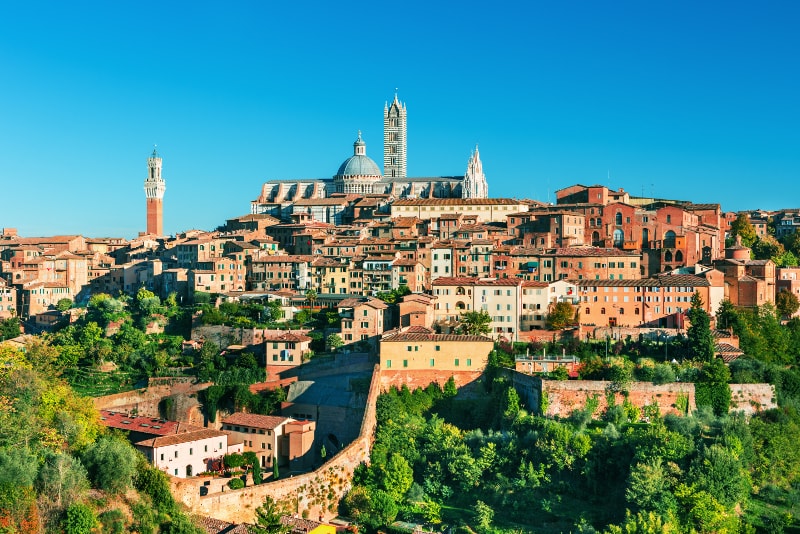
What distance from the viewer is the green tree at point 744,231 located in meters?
61.8

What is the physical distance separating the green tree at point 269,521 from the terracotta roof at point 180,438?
6.14 meters

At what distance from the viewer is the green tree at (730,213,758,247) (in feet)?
203

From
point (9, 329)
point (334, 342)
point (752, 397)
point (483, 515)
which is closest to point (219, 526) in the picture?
point (483, 515)

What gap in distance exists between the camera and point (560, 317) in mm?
46031

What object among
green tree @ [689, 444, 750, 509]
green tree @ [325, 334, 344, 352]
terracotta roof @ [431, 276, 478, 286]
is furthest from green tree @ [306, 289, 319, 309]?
green tree @ [689, 444, 750, 509]

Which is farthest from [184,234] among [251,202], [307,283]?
[307,283]

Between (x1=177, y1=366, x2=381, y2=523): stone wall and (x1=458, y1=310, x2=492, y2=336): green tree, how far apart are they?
7.40 metres

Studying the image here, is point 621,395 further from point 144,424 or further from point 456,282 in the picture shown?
point 144,424

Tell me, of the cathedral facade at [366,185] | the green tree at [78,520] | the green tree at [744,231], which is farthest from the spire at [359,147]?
the green tree at [78,520]

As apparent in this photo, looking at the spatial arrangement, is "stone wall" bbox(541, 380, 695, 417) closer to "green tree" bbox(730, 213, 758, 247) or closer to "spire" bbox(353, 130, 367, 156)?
"green tree" bbox(730, 213, 758, 247)

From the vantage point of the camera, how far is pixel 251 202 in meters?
80.9

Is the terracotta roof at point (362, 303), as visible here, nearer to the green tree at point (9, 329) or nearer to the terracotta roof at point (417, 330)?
the terracotta roof at point (417, 330)

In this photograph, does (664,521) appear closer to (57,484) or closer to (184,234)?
(57,484)

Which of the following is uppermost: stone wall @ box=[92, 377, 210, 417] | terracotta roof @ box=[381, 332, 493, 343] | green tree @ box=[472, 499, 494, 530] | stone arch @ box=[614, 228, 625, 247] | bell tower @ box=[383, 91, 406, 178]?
bell tower @ box=[383, 91, 406, 178]
